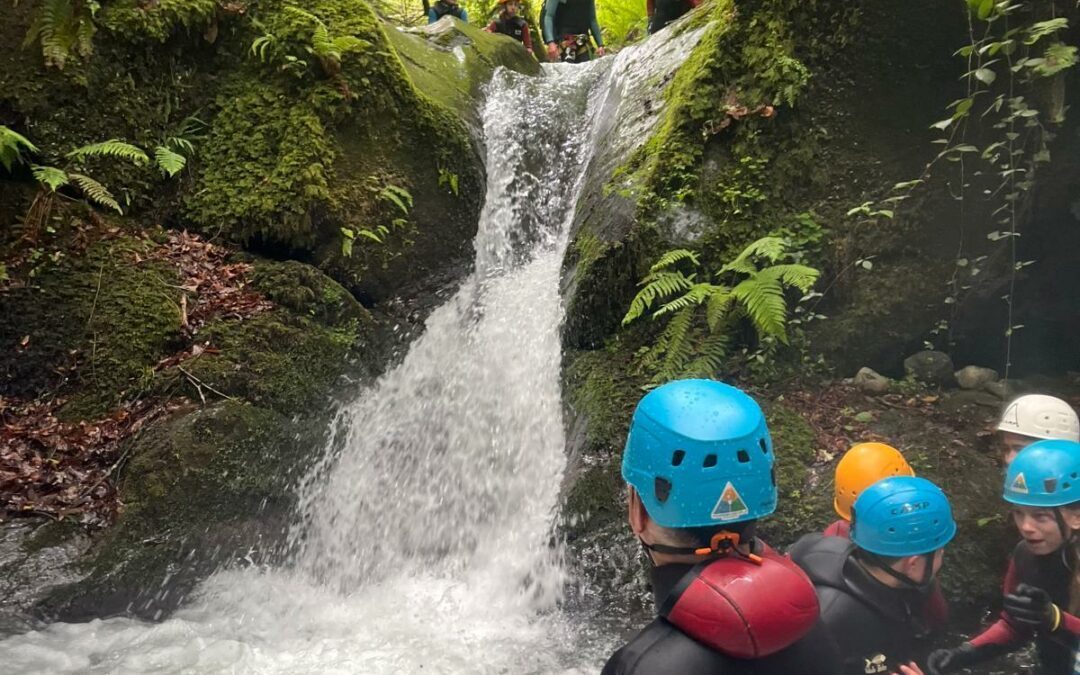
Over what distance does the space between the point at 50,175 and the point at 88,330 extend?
1.25 metres

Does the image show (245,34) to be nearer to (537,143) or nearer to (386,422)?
(537,143)

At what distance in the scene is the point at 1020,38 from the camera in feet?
14.8

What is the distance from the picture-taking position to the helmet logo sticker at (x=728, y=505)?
167 centimetres

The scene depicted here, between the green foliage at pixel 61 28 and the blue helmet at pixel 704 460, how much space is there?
6.91ft

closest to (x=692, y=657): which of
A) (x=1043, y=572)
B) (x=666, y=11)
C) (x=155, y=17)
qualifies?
(x=1043, y=572)

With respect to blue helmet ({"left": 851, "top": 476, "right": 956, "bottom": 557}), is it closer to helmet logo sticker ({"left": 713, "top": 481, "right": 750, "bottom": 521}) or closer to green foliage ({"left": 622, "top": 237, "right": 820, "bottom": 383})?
helmet logo sticker ({"left": 713, "top": 481, "right": 750, "bottom": 521})

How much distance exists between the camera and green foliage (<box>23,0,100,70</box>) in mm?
2107

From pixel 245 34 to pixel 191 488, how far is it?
446cm

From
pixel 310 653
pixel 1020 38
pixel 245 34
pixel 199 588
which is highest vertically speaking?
pixel 245 34

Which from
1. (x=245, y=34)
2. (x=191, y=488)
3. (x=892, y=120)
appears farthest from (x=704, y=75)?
(x=191, y=488)

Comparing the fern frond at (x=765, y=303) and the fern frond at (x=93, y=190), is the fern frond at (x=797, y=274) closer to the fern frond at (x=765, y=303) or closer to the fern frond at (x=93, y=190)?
the fern frond at (x=765, y=303)

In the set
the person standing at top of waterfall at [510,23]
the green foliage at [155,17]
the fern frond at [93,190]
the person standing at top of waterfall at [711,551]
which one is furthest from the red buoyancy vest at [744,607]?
the person standing at top of waterfall at [510,23]

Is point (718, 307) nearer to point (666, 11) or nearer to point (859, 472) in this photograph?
point (859, 472)

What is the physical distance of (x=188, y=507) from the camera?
177 inches
